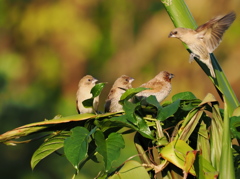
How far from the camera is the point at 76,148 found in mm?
496

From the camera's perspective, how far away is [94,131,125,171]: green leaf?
0.49 m

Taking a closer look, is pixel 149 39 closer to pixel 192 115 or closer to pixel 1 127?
pixel 1 127

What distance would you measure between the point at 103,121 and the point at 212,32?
611 millimetres

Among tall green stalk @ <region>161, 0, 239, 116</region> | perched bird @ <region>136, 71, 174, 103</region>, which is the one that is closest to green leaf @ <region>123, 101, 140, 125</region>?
tall green stalk @ <region>161, 0, 239, 116</region>

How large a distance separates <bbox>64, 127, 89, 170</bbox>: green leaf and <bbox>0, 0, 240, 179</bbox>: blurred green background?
3.62 feet

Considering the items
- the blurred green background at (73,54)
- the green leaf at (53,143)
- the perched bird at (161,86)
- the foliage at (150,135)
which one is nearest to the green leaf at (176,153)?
the foliage at (150,135)

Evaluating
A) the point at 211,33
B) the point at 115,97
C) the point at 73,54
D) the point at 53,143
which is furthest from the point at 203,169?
the point at 73,54

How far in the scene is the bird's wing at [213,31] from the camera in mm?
1030

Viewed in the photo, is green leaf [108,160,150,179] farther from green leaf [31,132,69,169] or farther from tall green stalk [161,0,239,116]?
tall green stalk [161,0,239,116]

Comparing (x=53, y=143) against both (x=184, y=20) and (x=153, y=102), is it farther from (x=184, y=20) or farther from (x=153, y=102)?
(x=184, y=20)

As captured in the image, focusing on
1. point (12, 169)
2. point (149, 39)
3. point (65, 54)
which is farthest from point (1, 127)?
point (149, 39)

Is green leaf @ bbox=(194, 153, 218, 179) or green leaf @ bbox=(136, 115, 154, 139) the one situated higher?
green leaf @ bbox=(136, 115, 154, 139)

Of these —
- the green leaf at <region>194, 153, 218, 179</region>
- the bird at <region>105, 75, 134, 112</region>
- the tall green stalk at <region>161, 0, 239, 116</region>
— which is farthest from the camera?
the bird at <region>105, 75, 134, 112</region>

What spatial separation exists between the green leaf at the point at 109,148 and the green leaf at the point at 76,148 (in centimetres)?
1
